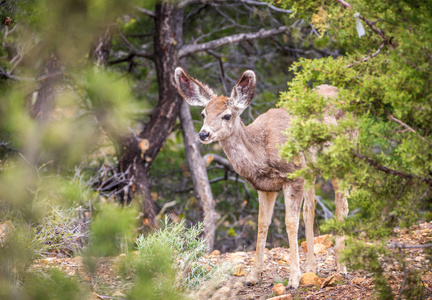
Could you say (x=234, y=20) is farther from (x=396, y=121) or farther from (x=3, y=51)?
(x=396, y=121)

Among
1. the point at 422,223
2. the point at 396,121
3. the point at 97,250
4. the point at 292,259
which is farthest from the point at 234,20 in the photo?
the point at 97,250

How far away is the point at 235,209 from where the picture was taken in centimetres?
1284

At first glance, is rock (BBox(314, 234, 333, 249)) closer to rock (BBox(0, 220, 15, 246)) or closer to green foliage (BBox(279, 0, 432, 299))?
green foliage (BBox(279, 0, 432, 299))

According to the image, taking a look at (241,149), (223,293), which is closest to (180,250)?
(223,293)

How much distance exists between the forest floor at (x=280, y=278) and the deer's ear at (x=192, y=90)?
6.98 feet

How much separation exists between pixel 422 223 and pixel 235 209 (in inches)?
217

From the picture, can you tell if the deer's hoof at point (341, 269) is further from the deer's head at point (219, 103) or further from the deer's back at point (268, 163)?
the deer's head at point (219, 103)

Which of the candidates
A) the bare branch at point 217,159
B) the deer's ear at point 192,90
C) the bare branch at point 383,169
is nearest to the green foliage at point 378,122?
the bare branch at point 383,169

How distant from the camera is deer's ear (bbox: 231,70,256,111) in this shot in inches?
246

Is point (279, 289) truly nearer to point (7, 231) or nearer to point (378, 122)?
point (378, 122)

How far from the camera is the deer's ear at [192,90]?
258 inches

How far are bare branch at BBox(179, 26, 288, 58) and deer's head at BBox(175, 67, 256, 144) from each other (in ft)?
14.6

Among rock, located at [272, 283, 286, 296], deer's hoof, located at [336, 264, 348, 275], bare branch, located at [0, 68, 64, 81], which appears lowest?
rock, located at [272, 283, 286, 296]

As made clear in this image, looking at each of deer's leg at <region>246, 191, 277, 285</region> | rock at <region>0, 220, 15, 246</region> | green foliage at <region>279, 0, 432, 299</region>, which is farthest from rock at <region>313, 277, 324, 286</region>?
rock at <region>0, 220, 15, 246</region>
